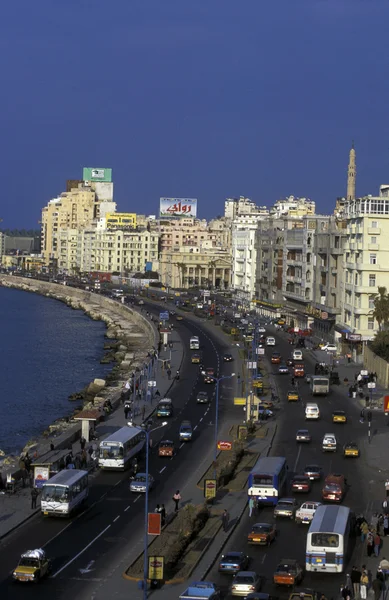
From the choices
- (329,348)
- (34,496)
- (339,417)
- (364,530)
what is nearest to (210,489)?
(34,496)

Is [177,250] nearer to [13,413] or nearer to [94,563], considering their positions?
[13,413]

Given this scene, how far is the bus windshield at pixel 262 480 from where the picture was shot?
31.2 m

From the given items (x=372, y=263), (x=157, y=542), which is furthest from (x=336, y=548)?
(x=372, y=263)

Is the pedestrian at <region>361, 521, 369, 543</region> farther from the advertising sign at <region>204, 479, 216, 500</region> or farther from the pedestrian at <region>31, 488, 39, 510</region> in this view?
the pedestrian at <region>31, 488, 39, 510</region>

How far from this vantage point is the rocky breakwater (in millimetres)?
43531

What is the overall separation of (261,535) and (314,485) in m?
7.77

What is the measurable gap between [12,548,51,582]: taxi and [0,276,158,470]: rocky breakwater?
1377 cm

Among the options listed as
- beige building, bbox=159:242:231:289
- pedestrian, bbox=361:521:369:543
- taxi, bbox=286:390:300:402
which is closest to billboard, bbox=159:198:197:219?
beige building, bbox=159:242:231:289

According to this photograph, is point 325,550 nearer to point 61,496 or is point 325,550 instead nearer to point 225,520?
point 225,520

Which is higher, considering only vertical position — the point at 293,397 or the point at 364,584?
the point at 364,584

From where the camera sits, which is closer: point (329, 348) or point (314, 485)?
point (314, 485)

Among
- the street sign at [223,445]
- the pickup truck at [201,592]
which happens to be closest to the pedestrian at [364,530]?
the pickup truck at [201,592]

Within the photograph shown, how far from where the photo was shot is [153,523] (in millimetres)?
25797

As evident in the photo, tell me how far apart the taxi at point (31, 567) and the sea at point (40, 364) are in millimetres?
21750
